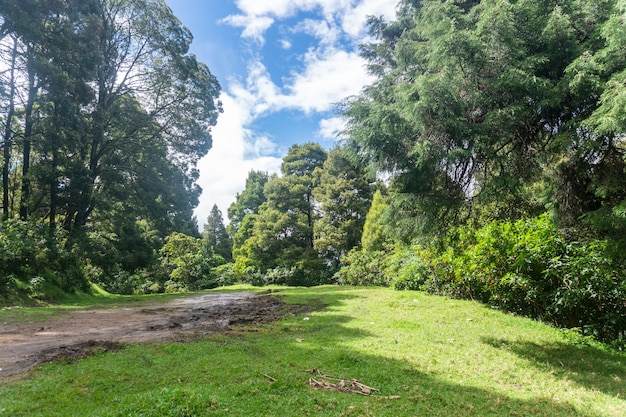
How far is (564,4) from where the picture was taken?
14.4 feet

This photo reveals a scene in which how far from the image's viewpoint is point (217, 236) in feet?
148

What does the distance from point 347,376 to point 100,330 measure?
210 inches

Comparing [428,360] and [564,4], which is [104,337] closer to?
[428,360]

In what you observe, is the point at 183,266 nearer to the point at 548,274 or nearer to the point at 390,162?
the point at 390,162

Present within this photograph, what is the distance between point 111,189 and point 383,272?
13.7 meters

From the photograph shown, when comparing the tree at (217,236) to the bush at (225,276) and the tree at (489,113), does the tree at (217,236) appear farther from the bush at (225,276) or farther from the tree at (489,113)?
the tree at (489,113)

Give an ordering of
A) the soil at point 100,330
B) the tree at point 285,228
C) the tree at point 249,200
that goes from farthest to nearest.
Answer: the tree at point 249,200
the tree at point 285,228
the soil at point 100,330

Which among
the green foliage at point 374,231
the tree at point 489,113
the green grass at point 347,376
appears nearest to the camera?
the green grass at point 347,376

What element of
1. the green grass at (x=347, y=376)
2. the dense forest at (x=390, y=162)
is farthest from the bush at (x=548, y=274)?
the green grass at (x=347, y=376)

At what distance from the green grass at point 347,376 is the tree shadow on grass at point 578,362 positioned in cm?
2

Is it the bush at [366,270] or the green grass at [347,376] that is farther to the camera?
the bush at [366,270]

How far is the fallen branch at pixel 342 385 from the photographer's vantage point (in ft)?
11.4

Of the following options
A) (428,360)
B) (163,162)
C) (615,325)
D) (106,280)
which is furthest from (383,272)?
(106,280)

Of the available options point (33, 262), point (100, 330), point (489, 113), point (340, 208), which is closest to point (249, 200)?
point (340, 208)
